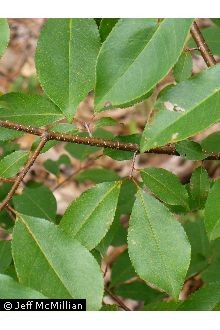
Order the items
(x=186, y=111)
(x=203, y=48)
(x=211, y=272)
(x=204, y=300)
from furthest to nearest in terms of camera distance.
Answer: (x=211, y=272)
(x=203, y=48)
(x=204, y=300)
(x=186, y=111)

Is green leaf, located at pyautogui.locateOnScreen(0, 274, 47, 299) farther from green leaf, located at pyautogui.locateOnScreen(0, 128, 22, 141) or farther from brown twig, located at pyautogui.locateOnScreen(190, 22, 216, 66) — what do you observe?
brown twig, located at pyautogui.locateOnScreen(190, 22, 216, 66)

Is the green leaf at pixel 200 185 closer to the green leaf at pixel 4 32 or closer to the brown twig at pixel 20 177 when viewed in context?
the brown twig at pixel 20 177

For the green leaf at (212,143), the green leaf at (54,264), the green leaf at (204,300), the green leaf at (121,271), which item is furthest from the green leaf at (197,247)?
the green leaf at (54,264)

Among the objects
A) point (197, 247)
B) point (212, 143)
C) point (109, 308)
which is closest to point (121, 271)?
point (197, 247)

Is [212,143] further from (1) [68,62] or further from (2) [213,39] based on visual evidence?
(1) [68,62]

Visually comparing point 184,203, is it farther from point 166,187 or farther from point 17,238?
point 17,238

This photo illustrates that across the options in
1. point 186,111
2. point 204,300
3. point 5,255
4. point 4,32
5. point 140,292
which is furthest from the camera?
point 140,292
